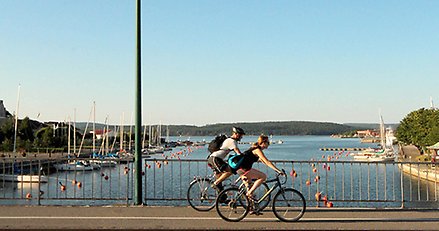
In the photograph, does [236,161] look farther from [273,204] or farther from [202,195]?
[202,195]

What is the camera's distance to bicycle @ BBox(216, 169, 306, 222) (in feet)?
31.2

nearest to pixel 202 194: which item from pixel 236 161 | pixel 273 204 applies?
pixel 236 161

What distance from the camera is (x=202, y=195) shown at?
35.6 ft

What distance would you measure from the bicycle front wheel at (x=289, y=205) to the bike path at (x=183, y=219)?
164 millimetres

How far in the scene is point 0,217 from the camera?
9.64m

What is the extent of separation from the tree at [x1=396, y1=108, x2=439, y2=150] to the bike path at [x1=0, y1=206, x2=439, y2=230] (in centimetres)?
6536

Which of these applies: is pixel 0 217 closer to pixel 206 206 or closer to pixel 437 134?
pixel 206 206

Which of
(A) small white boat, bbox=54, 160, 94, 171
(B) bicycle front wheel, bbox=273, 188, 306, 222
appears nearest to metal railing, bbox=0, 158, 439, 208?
(A) small white boat, bbox=54, 160, 94, 171

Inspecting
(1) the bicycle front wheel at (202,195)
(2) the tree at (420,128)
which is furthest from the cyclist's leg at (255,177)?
(2) the tree at (420,128)

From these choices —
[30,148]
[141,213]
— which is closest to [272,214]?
[141,213]

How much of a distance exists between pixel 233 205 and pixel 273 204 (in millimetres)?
766

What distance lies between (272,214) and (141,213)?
2.62 m

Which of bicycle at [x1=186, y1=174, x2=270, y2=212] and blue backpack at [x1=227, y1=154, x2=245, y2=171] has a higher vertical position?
blue backpack at [x1=227, y1=154, x2=245, y2=171]

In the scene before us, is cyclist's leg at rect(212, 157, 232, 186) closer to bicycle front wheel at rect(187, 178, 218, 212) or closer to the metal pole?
bicycle front wheel at rect(187, 178, 218, 212)
